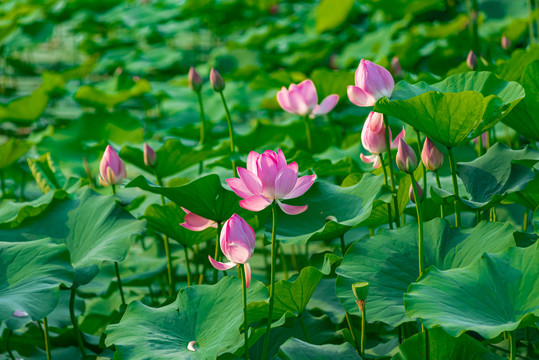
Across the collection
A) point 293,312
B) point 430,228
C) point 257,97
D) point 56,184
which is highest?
point 430,228

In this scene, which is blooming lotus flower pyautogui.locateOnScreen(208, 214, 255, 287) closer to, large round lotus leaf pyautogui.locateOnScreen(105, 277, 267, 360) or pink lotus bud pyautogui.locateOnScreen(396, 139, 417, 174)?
large round lotus leaf pyautogui.locateOnScreen(105, 277, 267, 360)

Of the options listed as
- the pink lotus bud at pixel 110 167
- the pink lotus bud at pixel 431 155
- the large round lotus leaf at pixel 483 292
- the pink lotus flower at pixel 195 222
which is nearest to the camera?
the large round lotus leaf at pixel 483 292

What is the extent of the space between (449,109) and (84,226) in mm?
806

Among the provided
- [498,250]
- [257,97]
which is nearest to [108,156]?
[498,250]

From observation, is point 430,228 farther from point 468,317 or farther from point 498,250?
point 468,317

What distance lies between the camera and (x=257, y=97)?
2926 millimetres

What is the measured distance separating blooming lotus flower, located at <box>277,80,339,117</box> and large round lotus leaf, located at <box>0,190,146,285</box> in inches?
19.4

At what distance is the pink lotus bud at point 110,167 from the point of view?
1.36 metres

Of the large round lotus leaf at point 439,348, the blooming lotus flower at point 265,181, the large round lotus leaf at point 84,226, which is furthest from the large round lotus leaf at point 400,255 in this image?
the large round lotus leaf at point 84,226

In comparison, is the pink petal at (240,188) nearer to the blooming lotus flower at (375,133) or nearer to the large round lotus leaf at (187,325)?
the large round lotus leaf at (187,325)

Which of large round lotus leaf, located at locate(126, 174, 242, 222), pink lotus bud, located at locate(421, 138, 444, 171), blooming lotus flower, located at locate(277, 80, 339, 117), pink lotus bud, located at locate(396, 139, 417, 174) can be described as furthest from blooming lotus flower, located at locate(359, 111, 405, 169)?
blooming lotus flower, located at locate(277, 80, 339, 117)

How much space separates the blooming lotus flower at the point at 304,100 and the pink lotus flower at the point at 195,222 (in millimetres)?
445

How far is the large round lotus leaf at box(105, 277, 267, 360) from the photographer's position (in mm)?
965

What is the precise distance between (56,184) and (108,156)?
473 mm
